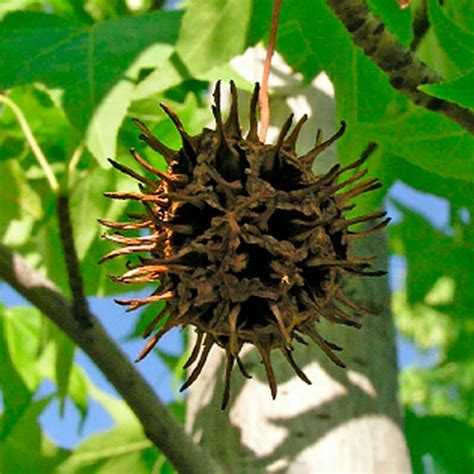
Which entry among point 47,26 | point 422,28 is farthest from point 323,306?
point 47,26

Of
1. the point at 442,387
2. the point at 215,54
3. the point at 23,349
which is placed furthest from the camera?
the point at 442,387

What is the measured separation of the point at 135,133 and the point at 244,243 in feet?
1.86

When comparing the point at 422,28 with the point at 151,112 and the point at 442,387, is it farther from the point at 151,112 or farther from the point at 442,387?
the point at 442,387

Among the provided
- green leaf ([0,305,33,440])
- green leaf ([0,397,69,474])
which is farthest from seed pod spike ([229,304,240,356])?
green leaf ([0,397,69,474])

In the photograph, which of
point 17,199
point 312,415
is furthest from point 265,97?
point 17,199

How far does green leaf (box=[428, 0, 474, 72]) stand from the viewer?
110cm

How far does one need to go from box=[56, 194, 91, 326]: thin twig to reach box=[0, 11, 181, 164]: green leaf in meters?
0.15

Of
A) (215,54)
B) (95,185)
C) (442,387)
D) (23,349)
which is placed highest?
(215,54)

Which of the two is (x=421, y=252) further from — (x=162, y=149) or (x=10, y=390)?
(x=162, y=149)

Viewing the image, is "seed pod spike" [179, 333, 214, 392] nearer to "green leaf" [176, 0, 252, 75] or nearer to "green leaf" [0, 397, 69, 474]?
"green leaf" [176, 0, 252, 75]

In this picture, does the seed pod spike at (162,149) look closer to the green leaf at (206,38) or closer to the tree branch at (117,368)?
the green leaf at (206,38)

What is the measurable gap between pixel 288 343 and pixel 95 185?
0.76 metres

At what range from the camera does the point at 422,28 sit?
1347mm

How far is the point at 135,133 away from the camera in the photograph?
1.45 meters
